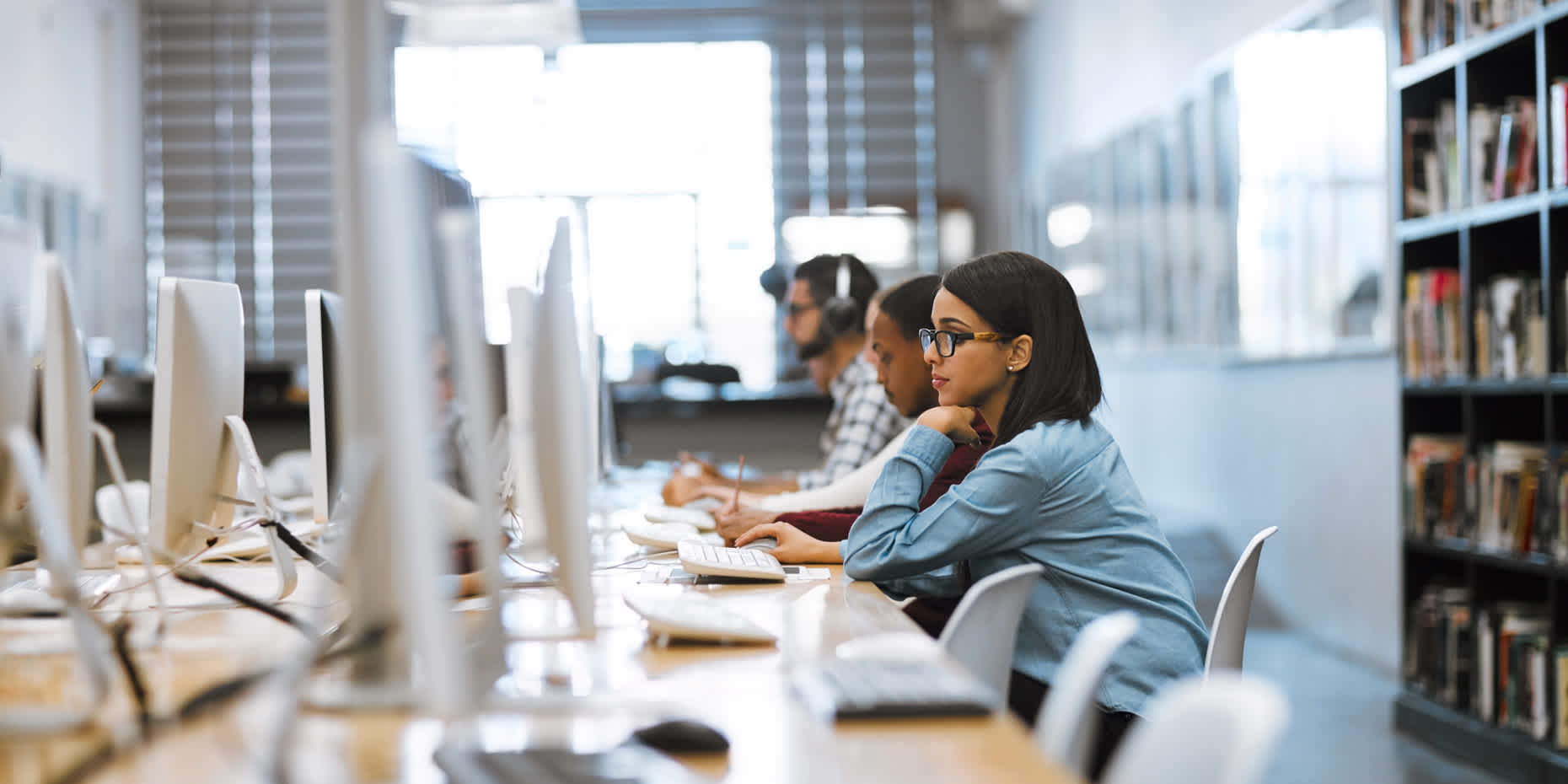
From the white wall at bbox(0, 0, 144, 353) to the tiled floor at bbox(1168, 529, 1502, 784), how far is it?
618cm

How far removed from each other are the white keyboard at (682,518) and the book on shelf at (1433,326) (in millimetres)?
1976

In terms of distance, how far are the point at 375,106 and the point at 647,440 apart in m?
4.32

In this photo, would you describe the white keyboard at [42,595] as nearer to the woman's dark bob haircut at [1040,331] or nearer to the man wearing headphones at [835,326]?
the woman's dark bob haircut at [1040,331]

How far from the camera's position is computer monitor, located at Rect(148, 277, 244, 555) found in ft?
5.40

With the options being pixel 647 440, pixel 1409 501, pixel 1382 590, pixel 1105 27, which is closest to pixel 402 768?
pixel 1409 501

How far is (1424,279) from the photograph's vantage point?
11.9ft

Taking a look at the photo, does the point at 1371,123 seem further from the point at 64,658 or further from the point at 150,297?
the point at 150,297

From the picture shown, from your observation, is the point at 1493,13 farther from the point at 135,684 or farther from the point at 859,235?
the point at 859,235

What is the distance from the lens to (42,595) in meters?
1.79

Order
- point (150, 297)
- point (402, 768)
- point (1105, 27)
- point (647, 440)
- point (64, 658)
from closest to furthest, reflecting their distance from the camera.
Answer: point (402, 768), point (64, 658), point (647, 440), point (1105, 27), point (150, 297)

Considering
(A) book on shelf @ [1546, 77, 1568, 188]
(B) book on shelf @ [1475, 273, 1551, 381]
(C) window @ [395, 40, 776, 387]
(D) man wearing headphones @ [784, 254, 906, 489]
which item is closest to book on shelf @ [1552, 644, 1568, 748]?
(B) book on shelf @ [1475, 273, 1551, 381]

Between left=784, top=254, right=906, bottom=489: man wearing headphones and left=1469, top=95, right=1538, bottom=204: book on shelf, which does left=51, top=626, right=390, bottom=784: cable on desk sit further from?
left=1469, top=95, right=1538, bottom=204: book on shelf

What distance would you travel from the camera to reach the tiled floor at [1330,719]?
10.6ft

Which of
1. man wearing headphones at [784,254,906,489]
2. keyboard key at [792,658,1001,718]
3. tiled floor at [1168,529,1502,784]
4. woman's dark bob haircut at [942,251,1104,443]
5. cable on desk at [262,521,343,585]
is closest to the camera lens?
keyboard key at [792,658,1001,718]
